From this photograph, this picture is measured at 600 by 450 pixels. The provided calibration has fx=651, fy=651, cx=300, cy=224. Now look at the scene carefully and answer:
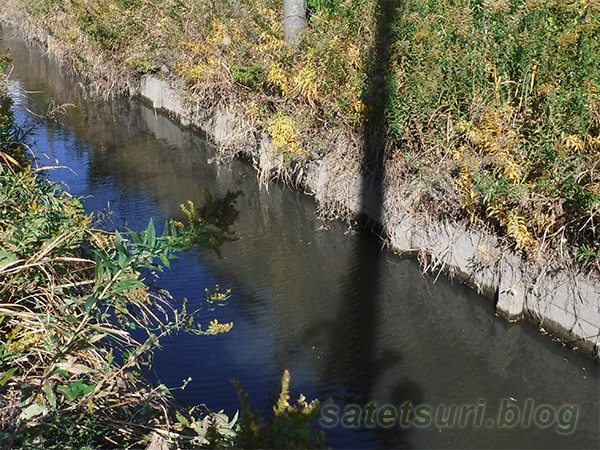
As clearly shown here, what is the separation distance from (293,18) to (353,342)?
16.2 feet

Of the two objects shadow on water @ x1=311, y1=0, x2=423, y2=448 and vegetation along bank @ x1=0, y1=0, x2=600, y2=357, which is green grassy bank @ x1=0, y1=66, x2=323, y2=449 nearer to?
shadow on water @ x1=311, y1=0, x2=423, y2=448

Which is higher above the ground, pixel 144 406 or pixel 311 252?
pixel 144 406

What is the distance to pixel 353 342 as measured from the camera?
509 centimetres

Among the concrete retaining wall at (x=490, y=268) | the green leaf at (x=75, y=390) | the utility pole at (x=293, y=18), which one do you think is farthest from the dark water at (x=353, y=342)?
the utility pole at (x=293, y=18)

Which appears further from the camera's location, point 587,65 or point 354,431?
point 587,65

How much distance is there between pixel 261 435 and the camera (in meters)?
2.04

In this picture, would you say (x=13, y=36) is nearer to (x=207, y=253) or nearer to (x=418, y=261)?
(x=207, y=253)

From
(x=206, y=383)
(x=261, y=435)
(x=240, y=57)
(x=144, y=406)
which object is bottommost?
(x=206, y=383)

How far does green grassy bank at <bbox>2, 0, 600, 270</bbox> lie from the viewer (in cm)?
490

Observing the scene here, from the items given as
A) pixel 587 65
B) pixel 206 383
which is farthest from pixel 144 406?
pixel 587 65

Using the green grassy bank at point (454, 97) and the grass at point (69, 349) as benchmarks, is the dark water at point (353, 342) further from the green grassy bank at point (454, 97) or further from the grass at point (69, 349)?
the grass at point (69, 349)

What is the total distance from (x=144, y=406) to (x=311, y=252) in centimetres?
380

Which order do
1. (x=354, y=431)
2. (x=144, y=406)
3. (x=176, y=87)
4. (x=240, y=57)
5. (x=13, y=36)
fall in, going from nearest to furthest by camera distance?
(x=144, y=406)
(x=354, y=431)
(x=240, y=57)
(x=176, y=87)
(x=13, y=36)

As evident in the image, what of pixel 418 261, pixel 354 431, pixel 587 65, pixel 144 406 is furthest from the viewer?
pixel 418 261
